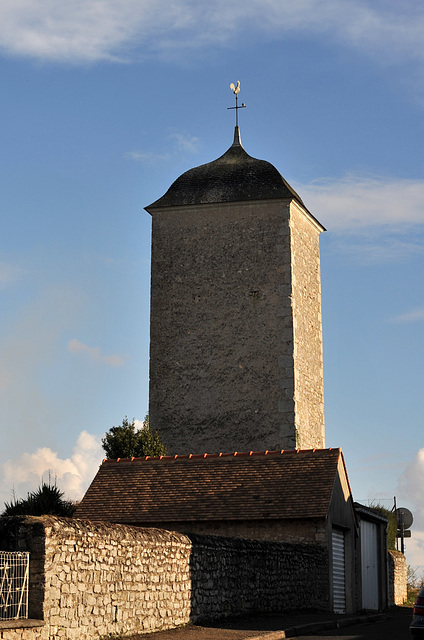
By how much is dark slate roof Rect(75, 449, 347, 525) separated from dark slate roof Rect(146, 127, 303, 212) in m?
10.8

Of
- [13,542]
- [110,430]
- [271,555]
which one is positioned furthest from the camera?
[110,430]

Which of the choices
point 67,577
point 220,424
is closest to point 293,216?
point 220,424

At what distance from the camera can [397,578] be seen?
101 feet

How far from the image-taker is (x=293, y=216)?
31.0 meters

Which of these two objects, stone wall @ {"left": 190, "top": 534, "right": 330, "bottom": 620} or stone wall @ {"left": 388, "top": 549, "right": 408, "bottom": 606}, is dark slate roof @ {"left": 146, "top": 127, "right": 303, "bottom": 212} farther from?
stone wall @ {"left": 190, "top": 534, "right": 330, "bottom": 620}

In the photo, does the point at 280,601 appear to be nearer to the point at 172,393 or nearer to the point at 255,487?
the point at 255,487

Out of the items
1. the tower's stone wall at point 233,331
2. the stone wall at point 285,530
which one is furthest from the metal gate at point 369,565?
the stone wall at point 285,530

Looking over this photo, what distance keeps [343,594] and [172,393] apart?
993 centimetres

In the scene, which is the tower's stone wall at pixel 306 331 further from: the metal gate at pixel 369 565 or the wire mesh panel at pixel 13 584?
the wire mesh panel at pixel 13 584

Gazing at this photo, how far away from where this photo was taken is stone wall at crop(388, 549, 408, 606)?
95.3 ft

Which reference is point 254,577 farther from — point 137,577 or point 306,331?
point 306,331

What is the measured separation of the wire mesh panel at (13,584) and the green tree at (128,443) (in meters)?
17.0

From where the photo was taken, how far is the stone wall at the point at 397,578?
2904 cm

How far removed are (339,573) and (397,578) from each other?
30.8 ft
